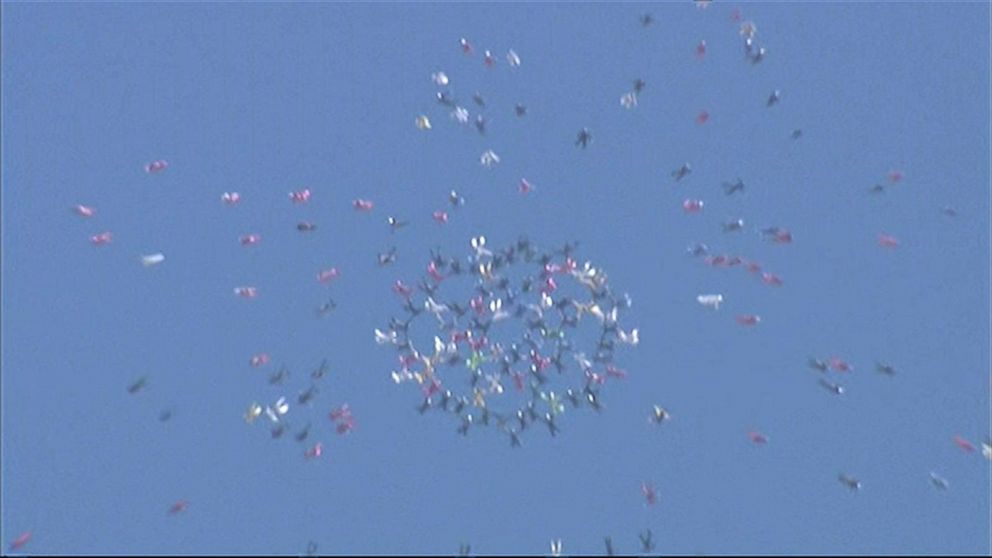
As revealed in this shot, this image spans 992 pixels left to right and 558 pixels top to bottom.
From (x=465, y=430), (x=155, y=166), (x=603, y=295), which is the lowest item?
(x=465, y=430)

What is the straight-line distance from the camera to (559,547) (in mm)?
18812

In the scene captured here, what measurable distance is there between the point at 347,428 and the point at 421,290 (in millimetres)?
2352

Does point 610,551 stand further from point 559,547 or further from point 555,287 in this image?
point 555,287

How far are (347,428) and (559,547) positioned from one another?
3.64 m

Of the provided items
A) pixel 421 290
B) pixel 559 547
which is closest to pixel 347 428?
pixel 421 290

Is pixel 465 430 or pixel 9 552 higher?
pixel 465 430

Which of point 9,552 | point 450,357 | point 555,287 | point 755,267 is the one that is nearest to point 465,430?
point 450,357

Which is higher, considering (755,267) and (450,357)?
(755,267)

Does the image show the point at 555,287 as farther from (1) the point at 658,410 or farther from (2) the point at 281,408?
(2) the point at 281,408

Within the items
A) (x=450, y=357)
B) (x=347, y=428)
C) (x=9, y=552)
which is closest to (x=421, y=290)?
(x=450, y=357)

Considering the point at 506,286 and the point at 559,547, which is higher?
the point at 506,286

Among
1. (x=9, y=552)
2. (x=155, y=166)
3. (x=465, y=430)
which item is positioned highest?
(x=155, y=166)

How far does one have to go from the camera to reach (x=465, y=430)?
62.0 ft

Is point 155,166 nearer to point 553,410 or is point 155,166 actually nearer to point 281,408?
point 281,408
